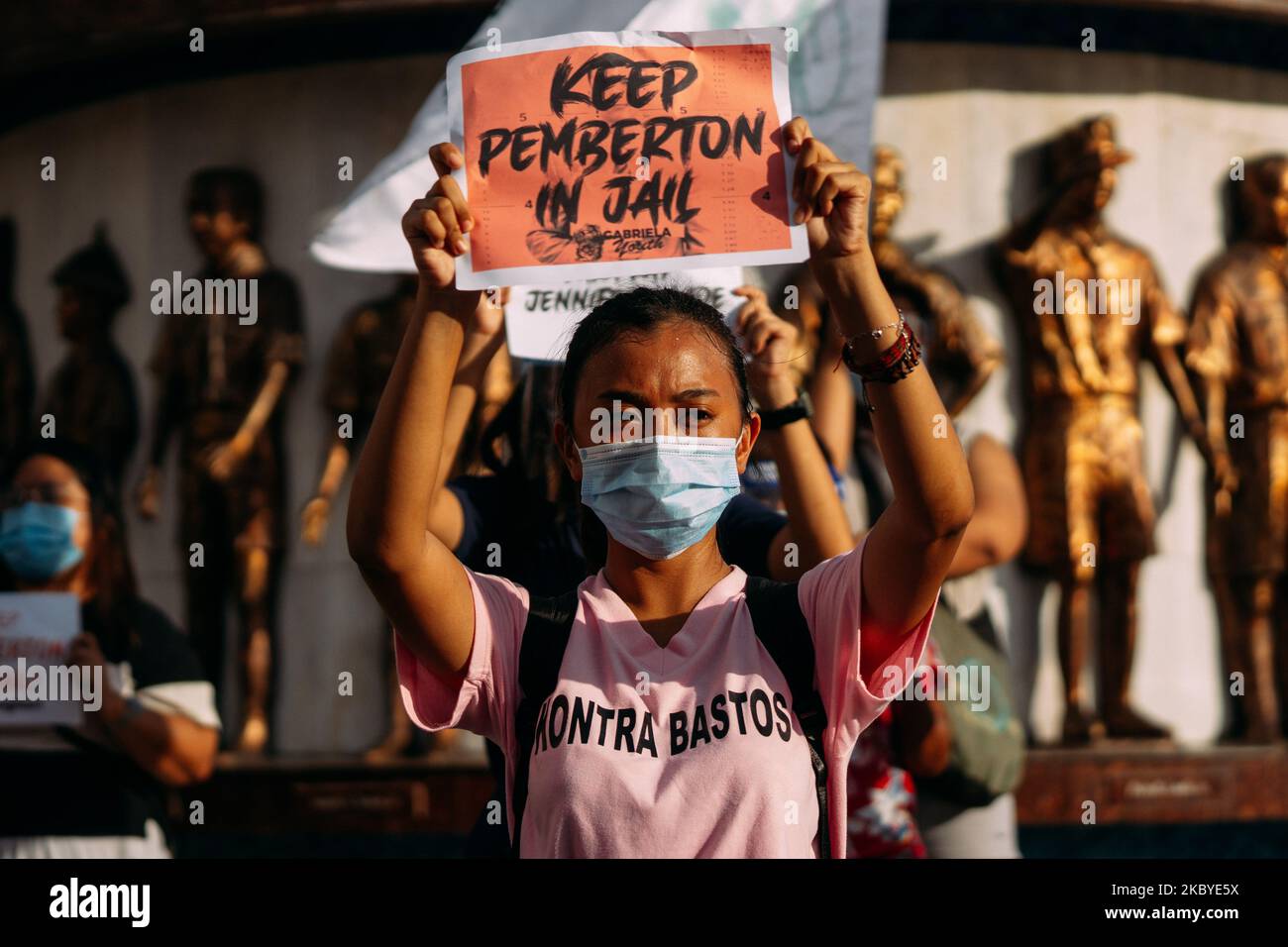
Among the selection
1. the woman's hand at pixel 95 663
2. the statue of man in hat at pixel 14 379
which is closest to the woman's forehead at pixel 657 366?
the woman's hand at pixel 95 663

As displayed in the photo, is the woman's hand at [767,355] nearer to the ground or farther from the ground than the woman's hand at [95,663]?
farther from the ground

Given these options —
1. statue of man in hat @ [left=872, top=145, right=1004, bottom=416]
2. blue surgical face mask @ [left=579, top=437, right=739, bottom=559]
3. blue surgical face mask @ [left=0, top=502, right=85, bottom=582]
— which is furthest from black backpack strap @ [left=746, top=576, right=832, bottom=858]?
statue of man in hat @ [left=872, top=145, right=1004, bottom=416]

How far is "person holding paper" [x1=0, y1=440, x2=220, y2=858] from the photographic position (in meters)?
3.93

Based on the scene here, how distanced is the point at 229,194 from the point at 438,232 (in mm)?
7011

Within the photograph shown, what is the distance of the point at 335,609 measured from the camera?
8875mm

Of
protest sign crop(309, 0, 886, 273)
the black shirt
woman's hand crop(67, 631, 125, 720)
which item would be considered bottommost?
the black shirt

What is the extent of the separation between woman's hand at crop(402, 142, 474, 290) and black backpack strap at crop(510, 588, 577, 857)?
0.53m

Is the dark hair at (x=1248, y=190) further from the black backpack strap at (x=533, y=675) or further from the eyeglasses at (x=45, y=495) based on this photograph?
the black backpack strap at (x=533, y=675)

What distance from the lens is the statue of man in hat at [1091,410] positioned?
8.40 m

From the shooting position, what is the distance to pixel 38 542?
430 centimetres

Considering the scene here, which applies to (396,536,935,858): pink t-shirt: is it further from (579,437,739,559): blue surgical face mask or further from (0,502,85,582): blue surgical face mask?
(0,502,85,582): blue surgical face mask
